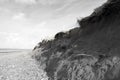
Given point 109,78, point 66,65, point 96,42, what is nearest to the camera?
point 109,78

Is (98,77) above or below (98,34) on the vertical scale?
below

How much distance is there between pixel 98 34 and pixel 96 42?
68 centimetres

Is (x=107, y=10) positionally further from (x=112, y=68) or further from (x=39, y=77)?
(x=39, y=77)

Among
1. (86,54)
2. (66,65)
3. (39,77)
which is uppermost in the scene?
(86,54)

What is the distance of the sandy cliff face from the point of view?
7725mm

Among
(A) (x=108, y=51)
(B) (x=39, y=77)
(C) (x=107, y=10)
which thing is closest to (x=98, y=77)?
(A) (x=108, y=51)

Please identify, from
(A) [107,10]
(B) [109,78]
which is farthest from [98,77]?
(A) [107,10]

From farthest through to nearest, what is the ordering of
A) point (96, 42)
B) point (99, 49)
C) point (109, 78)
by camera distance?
point (96, 42)
point (99, 49)
point (109, 78)

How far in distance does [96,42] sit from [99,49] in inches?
31.1

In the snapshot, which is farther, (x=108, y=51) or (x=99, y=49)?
(x=99, y=49)

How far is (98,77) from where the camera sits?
25.2 feet

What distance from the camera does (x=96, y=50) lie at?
29.7ft

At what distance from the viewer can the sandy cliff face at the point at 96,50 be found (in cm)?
772

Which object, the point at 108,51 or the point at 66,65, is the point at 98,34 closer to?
the point at 108,51
